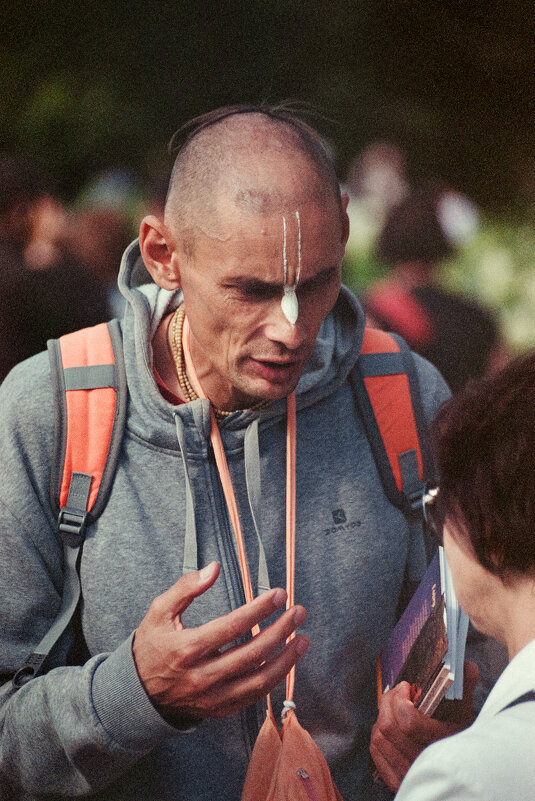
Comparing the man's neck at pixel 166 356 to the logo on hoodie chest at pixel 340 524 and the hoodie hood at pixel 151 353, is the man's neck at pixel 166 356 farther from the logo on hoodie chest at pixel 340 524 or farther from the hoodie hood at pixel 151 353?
the logo on hoodie chest at pixel 340 524

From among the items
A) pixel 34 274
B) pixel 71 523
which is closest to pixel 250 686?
pixel 71 523

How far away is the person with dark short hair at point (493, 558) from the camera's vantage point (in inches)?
31.7

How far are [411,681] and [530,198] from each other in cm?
210

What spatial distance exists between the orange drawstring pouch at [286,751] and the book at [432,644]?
18 cm

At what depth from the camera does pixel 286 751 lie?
4.07ft

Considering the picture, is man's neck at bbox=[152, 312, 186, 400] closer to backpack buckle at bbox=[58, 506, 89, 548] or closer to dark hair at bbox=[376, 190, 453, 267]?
backpack buckle at bbox=[58, 506, 89, 548]

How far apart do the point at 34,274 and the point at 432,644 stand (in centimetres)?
127

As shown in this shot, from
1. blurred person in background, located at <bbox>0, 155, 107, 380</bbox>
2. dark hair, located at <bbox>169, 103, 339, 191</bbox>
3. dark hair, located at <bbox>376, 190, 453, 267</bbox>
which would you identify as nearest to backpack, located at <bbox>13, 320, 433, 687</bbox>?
dark hair, located at <bbox>169, 103, 339, 191</bbox>

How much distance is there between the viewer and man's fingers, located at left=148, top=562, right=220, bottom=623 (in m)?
1.08

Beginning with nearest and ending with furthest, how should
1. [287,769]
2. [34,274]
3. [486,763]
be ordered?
[486,763], [287,769], [34,274]

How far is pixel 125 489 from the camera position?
51.4 inches

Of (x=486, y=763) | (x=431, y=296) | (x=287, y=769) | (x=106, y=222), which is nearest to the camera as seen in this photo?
(x=486, y=763)

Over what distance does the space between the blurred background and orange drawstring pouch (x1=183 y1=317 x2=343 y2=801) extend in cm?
78

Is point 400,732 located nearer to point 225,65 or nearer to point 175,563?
point 175,563
